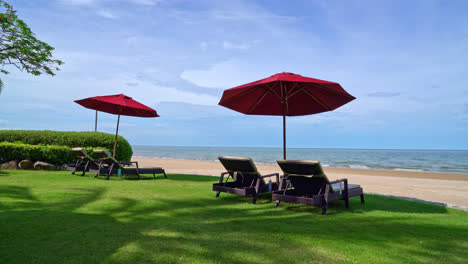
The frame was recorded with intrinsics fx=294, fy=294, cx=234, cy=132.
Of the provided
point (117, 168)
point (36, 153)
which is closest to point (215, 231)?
point (117, 168)

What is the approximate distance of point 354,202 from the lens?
20.8ft

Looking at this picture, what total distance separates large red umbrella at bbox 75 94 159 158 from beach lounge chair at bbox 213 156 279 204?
4978mm

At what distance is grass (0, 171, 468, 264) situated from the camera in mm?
2881

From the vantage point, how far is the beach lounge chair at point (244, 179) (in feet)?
19.1

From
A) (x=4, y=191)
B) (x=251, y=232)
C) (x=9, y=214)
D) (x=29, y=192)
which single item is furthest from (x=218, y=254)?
(x=4, y=191)

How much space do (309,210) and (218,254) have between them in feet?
9.61

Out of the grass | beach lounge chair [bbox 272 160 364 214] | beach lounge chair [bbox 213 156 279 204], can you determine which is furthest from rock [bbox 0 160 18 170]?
beach lounge chair [bbox 272 160 364 214]

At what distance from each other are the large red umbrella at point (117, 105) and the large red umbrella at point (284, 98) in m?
4.18

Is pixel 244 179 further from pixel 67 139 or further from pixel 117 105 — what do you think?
pixel 67 139

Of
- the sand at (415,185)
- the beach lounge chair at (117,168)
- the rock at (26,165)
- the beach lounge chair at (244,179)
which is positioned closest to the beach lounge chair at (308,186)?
the beach lounge chair at (244,179)

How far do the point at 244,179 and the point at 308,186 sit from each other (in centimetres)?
141

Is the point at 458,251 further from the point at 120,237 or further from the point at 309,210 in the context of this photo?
the point at 120,237

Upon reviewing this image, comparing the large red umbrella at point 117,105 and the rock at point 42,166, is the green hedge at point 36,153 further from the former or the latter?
the large red umbrella at point 117,105

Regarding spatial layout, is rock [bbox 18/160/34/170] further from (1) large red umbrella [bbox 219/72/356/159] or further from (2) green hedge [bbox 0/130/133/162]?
(1) large red umbrella [bbox 219/72/356/159]
